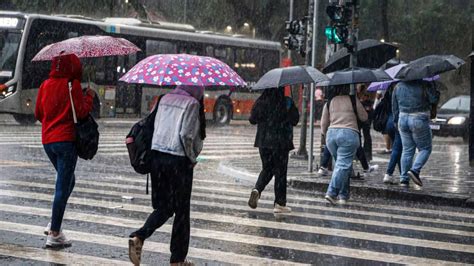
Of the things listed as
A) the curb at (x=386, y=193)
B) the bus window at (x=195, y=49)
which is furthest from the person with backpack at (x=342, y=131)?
the bus window at (x=195, y=49)

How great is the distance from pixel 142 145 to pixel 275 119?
398 cm

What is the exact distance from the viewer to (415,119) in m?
13.7

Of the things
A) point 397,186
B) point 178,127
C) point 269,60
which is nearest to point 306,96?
point 397,186

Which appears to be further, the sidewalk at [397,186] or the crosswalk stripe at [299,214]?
the sidewalk at [397,186]

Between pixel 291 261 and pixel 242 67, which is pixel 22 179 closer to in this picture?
pixel 291 261

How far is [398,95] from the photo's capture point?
1388 cm

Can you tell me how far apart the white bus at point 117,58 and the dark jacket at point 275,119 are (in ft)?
38.5

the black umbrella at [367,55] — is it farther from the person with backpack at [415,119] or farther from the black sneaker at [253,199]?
the black sneaker at [253,199]

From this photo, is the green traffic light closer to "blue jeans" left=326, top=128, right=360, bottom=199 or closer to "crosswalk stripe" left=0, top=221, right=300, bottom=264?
"blue jeans" left=326, top=128, right=360, bottom=199

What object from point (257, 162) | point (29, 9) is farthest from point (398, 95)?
point (29, 9)

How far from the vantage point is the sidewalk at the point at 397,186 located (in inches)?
518

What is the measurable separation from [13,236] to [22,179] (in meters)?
5.19

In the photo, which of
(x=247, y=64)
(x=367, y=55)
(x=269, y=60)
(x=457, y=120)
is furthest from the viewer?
(x=269, y=60)

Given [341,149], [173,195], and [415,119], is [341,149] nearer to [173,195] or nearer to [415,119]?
[415,119]
